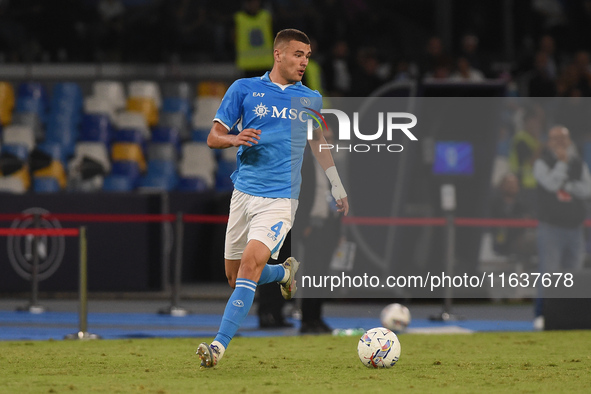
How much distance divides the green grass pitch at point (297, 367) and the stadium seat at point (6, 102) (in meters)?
9.25

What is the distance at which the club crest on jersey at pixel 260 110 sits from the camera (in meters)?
7.49

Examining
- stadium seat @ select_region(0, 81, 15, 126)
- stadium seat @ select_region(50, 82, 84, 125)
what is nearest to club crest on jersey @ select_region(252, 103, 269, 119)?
stadium seat @ select_region(50, 82, 84, 125)

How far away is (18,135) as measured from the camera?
56.5 ft

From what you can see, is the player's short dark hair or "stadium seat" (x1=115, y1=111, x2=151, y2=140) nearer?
the player's short dark hair

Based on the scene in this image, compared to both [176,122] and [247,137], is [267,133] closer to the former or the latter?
[247,137]

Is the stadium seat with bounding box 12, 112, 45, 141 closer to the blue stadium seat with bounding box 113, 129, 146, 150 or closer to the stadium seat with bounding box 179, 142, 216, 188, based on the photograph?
the blue stadium seat with bounding box 113, 129, 146, 150

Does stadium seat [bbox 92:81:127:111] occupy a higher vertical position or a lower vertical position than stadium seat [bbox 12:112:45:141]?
higher

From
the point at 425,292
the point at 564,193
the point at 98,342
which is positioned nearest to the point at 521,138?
the point at 564,193

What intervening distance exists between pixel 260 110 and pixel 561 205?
5.77 m

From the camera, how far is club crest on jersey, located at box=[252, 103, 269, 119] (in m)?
7.49

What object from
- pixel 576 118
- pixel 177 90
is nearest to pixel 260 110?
pixel 576 118

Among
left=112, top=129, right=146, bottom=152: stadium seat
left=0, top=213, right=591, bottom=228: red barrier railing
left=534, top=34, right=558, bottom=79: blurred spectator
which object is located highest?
left=534, top=34, right=558, bottom=79: blurred spectator

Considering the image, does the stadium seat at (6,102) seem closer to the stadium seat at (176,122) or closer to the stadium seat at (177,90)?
the stadium seat at (176,122)

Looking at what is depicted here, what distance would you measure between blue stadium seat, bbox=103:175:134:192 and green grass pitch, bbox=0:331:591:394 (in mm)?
7259
